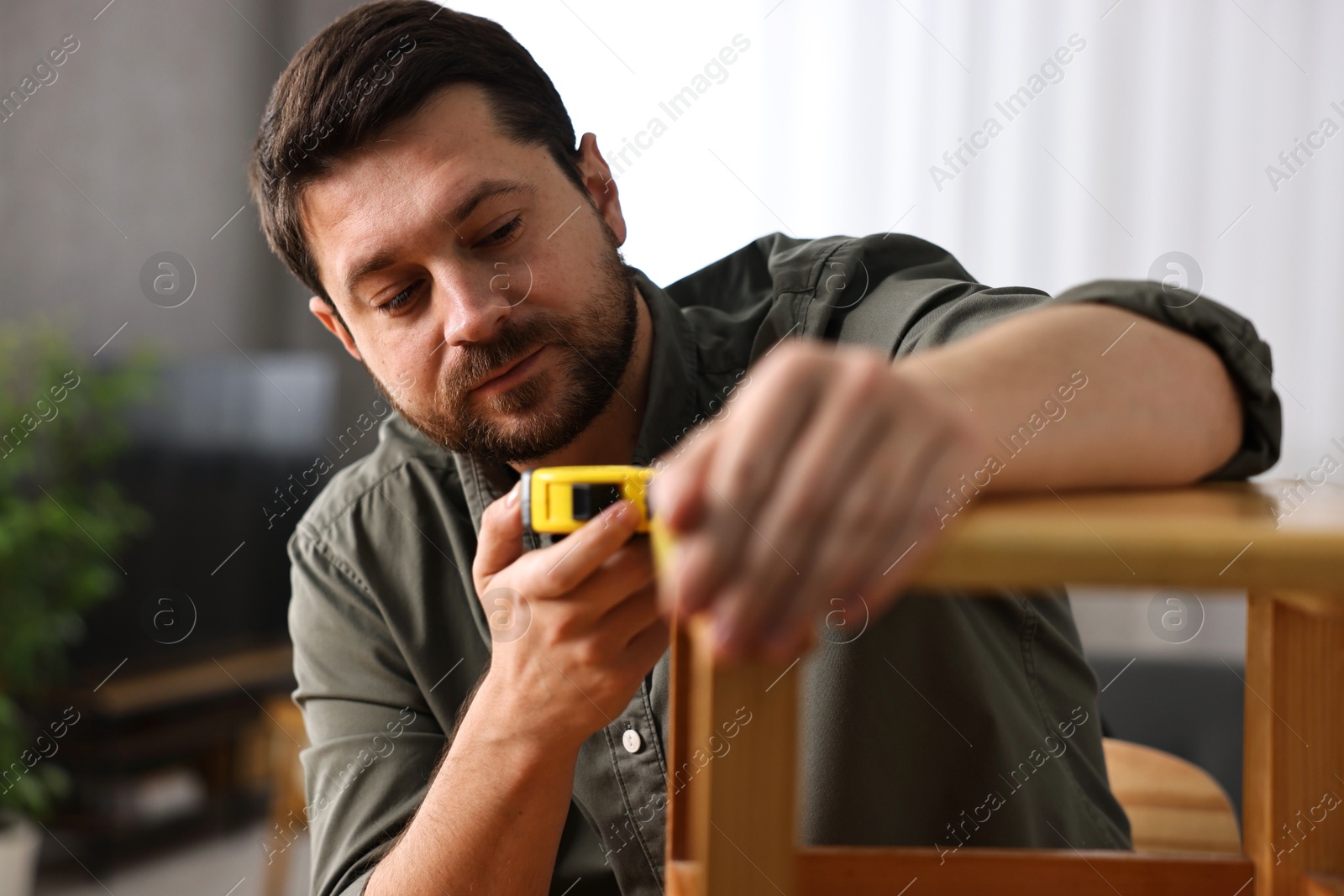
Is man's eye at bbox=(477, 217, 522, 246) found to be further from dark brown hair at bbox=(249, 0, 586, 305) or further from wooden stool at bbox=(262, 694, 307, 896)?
wooden stool at bbox=(262, 694, 307, 896)

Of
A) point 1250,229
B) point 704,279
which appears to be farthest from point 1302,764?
point 1250,229

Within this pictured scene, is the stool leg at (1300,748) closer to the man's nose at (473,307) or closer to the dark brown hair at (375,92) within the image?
the man's nose at (473,307)

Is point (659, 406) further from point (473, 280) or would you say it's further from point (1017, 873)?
point (1017, 873)

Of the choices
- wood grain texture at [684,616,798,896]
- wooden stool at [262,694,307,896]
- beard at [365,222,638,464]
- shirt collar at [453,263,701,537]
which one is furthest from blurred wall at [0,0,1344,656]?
wood grain texture at [684,616,798,896]

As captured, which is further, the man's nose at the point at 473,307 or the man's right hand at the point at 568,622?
the man's nose at the point at 473,307

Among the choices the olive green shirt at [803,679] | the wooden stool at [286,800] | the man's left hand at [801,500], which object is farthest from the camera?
the wooden stool at [286,800]

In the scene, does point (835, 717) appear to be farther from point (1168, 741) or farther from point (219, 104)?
point (219, 104)

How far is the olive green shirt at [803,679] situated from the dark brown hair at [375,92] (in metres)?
0.23

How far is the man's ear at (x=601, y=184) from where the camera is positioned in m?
1.12

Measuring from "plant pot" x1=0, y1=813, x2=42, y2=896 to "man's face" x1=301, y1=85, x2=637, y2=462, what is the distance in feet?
5.72

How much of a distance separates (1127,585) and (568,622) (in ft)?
1.25

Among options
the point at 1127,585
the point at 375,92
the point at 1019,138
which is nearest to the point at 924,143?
the point at 1019,138

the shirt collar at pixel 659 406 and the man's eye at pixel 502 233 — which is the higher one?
the man's eye at pixel 502 233

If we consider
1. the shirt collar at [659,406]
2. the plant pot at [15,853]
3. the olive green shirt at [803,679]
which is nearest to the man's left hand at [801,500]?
the olive green shirt at [803,679]
